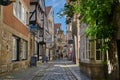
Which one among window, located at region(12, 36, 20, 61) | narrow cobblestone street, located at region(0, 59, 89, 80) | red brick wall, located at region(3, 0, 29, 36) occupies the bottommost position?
narrow cobblestone street, located at region(0, 59, 89, 80)

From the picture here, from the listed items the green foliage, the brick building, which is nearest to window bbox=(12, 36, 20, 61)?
the brick building

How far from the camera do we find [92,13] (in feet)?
44.4

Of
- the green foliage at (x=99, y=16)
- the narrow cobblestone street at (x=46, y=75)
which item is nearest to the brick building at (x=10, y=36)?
the narrow cobblestone street at (x=46, y=75)

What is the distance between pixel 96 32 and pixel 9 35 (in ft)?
37.2

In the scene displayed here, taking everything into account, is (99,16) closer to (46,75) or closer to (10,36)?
(46,75)

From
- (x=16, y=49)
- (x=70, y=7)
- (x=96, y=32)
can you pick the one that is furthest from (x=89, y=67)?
(x=16, y=49)

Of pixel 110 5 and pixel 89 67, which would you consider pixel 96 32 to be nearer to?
pixel 110 5

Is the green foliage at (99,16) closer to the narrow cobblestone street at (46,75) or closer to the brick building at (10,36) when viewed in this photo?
the narrow cobblestone street at (46,75)

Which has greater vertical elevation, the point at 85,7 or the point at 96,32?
the point at 85,7

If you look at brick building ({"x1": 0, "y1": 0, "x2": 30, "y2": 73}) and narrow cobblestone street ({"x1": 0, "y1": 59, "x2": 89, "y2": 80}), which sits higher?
brick building ({"x1": 0, "y1": 0, "x2": 30, "y2": 73})

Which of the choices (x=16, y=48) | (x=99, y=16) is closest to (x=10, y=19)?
(x=16, y=48)

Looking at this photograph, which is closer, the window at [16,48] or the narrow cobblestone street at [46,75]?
the narrow cobblestone street at [46,75]

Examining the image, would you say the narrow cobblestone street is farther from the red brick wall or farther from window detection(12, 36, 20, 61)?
the red brick wall

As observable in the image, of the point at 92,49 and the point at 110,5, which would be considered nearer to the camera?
the point at 110,5
